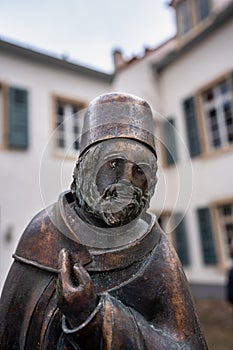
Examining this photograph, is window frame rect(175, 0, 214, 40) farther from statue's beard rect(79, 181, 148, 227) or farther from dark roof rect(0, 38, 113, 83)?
statue's beard rect(79, 181, 148, 227)

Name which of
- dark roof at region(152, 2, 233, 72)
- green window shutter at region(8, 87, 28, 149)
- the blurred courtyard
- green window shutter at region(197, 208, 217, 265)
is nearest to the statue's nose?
the blurred courtyard

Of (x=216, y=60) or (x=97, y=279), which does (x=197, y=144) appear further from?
(x=97, y=279)

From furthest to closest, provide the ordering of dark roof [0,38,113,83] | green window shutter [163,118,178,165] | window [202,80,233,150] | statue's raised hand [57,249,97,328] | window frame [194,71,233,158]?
window [202,80,233,150], window frame [194,71,233,158], dark roof [0,38,113,83], green window shutter [163,118,178,165], statue's raised hand [57,249,97,328]

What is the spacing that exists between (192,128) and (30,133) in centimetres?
376

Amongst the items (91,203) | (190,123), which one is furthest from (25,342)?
(190,123)

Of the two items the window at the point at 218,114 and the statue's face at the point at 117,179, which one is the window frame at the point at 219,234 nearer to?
the window at the point at 218,114

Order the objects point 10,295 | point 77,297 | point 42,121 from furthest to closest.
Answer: point 42,121 → point 10,295 → point 77,297

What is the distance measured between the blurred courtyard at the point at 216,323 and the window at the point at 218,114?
341 cm

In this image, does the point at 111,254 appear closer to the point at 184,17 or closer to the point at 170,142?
the point at 170,142

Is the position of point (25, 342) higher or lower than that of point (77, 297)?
lower

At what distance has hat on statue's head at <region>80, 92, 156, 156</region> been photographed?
1012 mm

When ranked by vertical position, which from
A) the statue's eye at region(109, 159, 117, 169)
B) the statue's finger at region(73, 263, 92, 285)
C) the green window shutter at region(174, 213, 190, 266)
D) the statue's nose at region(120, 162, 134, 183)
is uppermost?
the statue's eye at region(109, 159, 117, 169)

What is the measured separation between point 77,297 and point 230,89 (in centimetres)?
747

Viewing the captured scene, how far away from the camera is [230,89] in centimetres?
750
